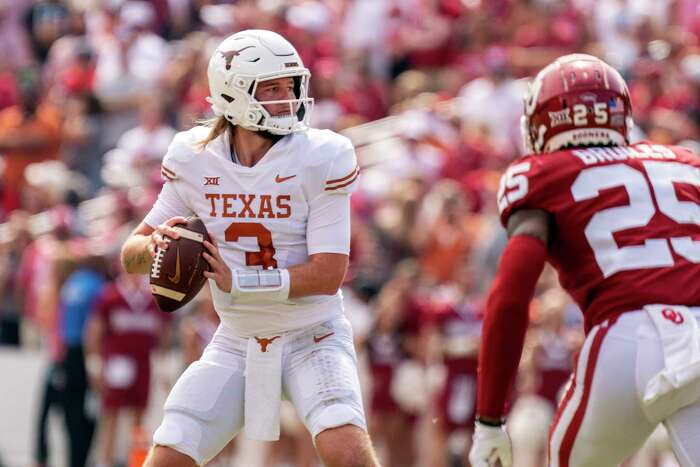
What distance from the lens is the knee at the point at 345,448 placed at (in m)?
5.43

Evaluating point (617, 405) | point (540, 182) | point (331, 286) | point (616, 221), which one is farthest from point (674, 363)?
point (331, 286)

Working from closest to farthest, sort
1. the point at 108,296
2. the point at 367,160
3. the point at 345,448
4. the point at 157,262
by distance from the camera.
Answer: the point at 345,448, the point at 157,262, the point at 108,296, the point at 367,160

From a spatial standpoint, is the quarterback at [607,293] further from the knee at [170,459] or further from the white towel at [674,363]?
the knee at [170,459]

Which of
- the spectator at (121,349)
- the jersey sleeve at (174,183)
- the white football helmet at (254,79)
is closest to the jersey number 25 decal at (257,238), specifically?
the jersey sleeve at (174,183)

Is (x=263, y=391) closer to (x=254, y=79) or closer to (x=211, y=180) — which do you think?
(x=211, y=180)

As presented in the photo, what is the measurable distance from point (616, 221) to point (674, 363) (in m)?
0.47

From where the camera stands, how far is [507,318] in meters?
4.99

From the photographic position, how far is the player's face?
5.74 m

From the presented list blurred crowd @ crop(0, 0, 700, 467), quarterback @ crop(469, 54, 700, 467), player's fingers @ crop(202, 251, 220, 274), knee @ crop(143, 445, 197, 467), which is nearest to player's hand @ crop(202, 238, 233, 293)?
player's fingers @ crop(202, 251, 220, 274)

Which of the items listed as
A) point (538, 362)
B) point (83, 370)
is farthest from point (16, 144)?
point (538, 362)

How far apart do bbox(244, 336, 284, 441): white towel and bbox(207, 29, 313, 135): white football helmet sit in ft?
2.53

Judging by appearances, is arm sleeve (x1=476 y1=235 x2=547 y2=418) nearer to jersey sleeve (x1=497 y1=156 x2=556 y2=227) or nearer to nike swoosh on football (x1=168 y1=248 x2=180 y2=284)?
jersey sleeve (x1=497 y1=156 x2=556 y2=227)

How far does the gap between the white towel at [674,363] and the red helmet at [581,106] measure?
Answer: 617 mm

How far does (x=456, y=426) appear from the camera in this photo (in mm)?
11086
